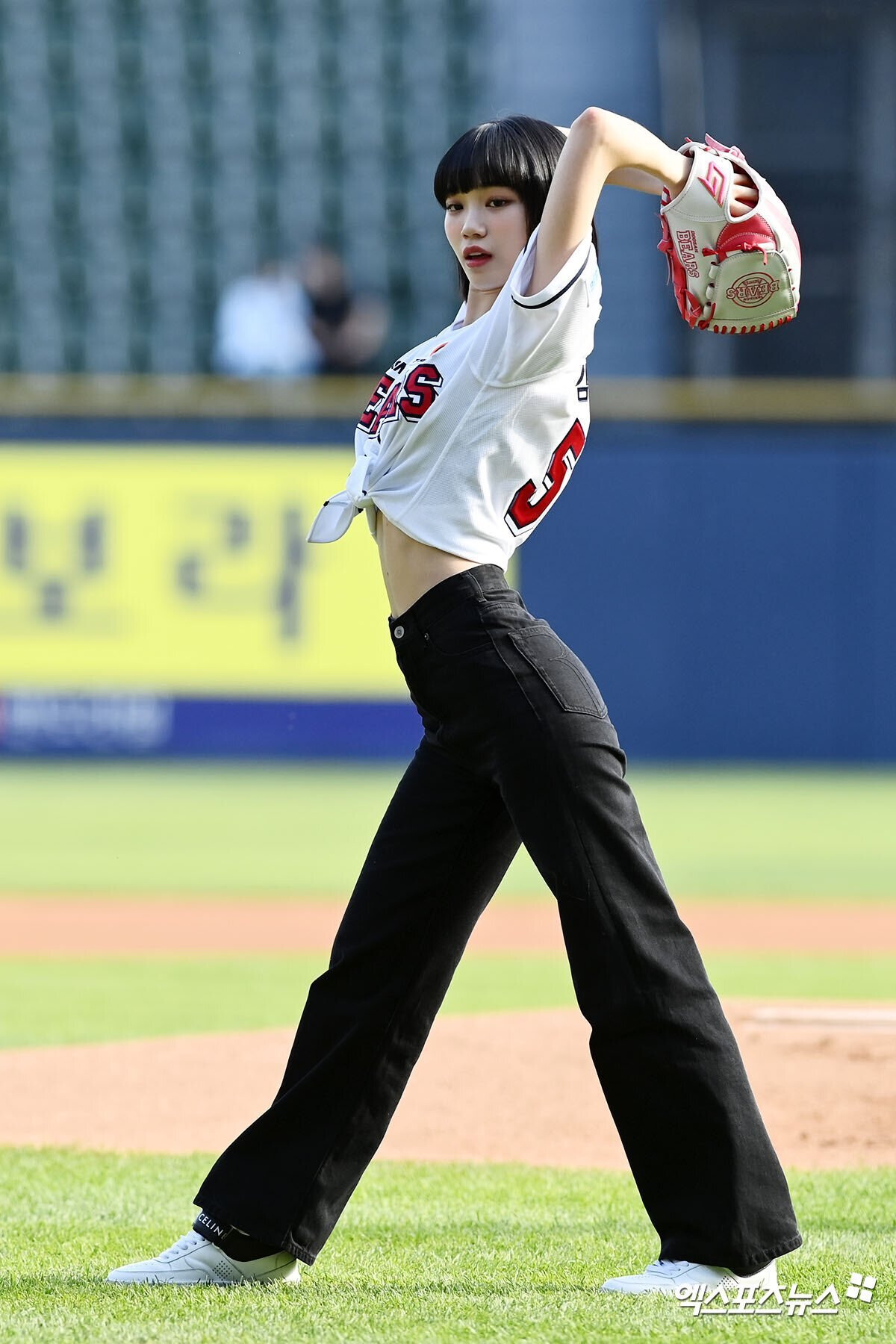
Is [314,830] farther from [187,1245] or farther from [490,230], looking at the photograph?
[490,230]

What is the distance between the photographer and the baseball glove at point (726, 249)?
2.67m

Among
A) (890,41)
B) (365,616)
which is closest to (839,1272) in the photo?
(365,616)

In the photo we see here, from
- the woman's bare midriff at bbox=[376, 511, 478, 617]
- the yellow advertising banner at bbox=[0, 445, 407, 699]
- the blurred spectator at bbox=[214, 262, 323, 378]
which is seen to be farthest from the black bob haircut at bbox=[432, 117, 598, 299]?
the blurred spectator at bbox=[214, 262, 323, 378]

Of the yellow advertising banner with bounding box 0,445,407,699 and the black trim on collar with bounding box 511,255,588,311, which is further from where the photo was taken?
the yellow advertising banner with bounding box 0,445,407,699

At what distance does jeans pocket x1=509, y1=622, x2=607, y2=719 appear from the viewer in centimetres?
272

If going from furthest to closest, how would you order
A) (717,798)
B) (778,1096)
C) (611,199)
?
(611,199) → (717,798) → (778,1096)

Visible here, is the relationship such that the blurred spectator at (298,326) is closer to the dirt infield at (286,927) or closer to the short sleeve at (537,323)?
the dirt infield at (286,927)

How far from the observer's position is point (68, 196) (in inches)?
637

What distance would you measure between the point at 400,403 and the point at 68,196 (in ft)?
46.7

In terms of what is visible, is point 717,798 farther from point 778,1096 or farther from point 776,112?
point 778,1096

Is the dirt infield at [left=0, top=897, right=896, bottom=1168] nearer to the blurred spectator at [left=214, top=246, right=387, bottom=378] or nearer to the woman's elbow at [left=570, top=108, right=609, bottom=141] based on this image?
the woman's elbow at [left=570, top=108, right=609, bottom=141]

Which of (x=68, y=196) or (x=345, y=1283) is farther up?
(x=68, y=196)

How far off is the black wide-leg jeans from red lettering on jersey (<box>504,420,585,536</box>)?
9 cm

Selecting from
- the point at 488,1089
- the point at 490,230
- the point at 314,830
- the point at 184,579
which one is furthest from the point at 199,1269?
the point at 184,579
